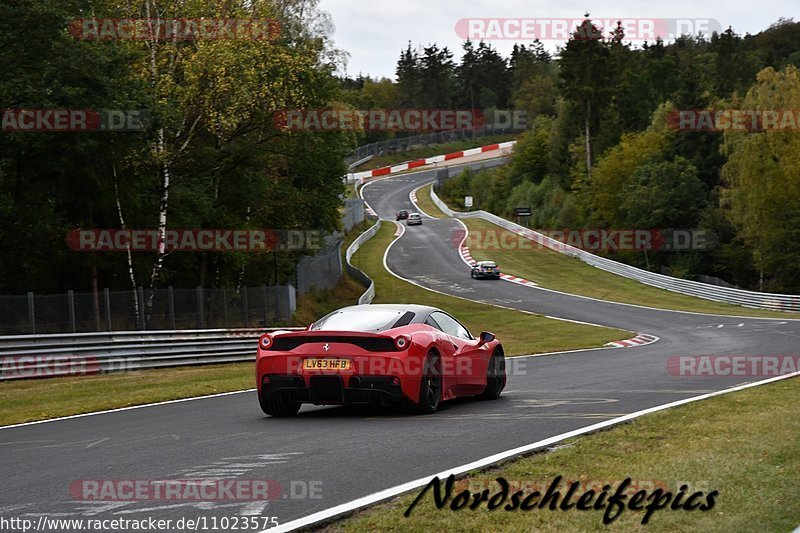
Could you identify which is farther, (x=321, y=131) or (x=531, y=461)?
(x=321, y=131)

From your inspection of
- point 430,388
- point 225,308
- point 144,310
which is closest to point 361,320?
point 430,388

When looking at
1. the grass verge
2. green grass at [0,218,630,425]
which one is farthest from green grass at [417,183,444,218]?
the grass verge

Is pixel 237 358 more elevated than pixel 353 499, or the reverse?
pixel 353 499

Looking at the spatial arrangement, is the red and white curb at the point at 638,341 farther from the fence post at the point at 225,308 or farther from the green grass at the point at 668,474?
the green grass at the point at 668,474

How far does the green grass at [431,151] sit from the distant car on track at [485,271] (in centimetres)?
7474

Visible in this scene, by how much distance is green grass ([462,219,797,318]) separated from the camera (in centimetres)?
5219

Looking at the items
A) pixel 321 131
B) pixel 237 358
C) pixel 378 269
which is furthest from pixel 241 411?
pixel 378 269

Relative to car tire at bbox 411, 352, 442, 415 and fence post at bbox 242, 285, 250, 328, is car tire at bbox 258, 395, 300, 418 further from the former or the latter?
fence post at bbox 242, 285, 250, 328

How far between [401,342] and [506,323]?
33.0m

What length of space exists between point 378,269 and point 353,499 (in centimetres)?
5795

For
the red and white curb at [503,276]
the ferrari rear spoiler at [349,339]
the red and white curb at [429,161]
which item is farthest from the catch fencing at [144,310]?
the red and white curb at [429,161]

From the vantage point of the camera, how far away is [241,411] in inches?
476

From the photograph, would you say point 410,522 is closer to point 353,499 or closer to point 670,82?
point 353,499

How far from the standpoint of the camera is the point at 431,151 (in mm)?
147375
